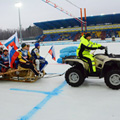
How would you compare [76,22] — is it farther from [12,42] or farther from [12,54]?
[12,54]

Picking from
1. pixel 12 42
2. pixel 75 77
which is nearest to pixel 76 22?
pixel 12 42

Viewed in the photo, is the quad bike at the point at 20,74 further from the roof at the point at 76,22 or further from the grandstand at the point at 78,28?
the roof at the point at 76,22

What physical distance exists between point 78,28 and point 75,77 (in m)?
35.1

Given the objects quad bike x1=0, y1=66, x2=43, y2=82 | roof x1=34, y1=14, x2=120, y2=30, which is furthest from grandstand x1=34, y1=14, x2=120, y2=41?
quad bike x1=0, y1=66, x2=43, y2=82

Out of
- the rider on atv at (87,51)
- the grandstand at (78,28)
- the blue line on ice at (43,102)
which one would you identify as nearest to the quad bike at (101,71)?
the rider on atv at (87,51)

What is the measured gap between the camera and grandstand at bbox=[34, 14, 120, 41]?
35.0 meters

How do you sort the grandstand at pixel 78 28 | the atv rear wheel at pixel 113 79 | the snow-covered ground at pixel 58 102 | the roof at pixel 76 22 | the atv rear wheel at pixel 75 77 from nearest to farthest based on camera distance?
the snow-covered ground at pixel 58 102 < the atv rear wheel at pixel 113 79 < the atv rear wheel at pixel 75 77 < the roof at pixel 76 22 < the grandstand at pixel 78 28

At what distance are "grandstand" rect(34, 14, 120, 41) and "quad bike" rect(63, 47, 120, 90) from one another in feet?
99.7

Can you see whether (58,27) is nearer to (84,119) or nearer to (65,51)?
(65,51)

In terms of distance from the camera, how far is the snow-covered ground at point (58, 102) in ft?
9.05

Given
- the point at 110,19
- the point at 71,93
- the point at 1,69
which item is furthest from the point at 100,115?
the point at 110,19

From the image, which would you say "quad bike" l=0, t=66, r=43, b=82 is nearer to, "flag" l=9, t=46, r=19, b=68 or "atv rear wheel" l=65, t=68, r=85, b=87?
"flag" l=9, t=46, r=19, b=68

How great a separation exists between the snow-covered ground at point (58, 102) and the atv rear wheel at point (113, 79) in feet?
0.42

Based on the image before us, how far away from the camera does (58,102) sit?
3336 mm
